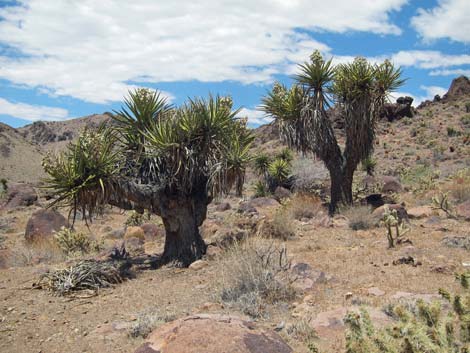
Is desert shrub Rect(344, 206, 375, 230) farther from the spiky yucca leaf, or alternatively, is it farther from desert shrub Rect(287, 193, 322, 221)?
the spiky yucca leaf

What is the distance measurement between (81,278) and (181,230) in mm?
2392

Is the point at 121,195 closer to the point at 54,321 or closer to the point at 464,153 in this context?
the point at 54,321

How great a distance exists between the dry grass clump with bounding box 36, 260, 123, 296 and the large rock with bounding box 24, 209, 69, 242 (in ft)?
19.5

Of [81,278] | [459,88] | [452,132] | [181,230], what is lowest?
[81,278]

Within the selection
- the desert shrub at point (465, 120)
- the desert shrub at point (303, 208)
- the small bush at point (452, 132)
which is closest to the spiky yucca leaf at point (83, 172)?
the desert shrub at point (303, 208)

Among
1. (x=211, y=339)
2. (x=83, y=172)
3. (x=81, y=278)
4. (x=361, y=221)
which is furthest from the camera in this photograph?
(x=361, y=221)

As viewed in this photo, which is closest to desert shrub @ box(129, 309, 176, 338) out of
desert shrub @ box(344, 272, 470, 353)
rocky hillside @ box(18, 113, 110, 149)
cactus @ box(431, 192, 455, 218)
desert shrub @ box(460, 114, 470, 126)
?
desert shrub @ box(344, 272, 470, 353)

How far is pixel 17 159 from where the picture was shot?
159 ft

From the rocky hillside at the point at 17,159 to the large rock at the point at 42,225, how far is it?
31298 millimetres

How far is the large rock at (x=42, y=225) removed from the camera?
45.8 ft

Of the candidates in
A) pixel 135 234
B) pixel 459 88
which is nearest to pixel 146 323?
pixel 135 234

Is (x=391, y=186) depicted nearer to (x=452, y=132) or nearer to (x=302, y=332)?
(x=302, y=332)

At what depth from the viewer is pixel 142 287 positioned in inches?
309

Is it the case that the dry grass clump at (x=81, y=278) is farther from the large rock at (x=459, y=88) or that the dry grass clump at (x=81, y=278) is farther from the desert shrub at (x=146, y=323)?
the large rock at (x=459, y=88)
